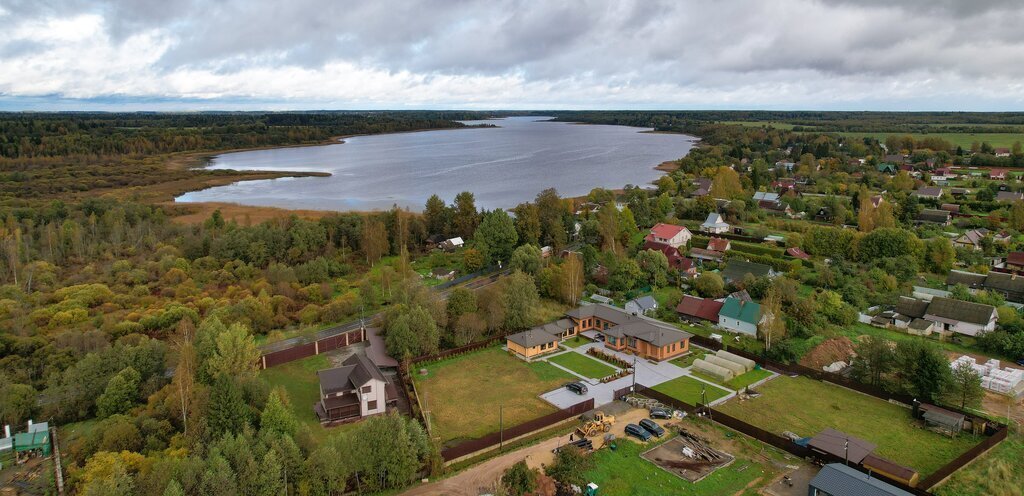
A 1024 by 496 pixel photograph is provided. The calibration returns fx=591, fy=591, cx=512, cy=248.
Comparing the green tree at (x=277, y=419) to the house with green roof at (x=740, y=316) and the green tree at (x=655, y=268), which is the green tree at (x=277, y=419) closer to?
the house with green roof at (x=740, y=316)

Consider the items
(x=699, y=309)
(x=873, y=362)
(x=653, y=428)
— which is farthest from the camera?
(x=699, y=309)

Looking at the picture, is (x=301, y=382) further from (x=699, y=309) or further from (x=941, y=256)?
(x=941, y=256)

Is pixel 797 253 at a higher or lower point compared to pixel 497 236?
lower

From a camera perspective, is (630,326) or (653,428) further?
(630,326)

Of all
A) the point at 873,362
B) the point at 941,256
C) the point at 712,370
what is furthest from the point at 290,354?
the point at 941,256

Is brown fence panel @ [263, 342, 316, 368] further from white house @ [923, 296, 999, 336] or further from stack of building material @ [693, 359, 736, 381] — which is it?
white house @ [923, 296, 999, 336]

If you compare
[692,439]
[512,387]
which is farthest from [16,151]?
[692,439]

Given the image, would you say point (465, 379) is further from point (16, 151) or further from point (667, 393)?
point (16, 151)
